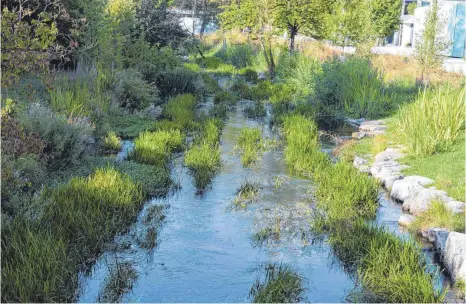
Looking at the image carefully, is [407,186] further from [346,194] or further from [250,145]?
[250,145]

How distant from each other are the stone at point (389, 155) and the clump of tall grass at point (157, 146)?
12.6 ft

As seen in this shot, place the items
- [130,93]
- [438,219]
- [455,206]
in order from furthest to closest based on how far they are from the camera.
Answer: [130,93] → [455,206] → [438,219]

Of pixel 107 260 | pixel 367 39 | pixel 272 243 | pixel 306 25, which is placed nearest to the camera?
pixel 107 260

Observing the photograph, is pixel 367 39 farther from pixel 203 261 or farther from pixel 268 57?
pixel 203 261

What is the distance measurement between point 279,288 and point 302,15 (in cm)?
2042

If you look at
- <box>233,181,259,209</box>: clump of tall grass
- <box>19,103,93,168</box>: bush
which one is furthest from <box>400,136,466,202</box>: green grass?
<box>19,103,93,168</box>: bush

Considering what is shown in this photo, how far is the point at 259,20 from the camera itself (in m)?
25.2

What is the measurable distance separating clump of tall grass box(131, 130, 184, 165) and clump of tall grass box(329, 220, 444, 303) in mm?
3911

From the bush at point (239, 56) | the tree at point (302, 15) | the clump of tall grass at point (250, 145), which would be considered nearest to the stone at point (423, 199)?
the clump of tall grass at point (250, 145)

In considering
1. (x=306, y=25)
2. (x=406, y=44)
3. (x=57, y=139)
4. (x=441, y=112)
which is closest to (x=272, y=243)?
(x=57, y=139)

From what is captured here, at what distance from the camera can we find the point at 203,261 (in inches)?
242

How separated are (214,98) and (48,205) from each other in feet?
42.0

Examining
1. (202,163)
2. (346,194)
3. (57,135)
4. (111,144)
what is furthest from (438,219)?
(111,144)

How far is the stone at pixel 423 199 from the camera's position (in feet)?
25.1
